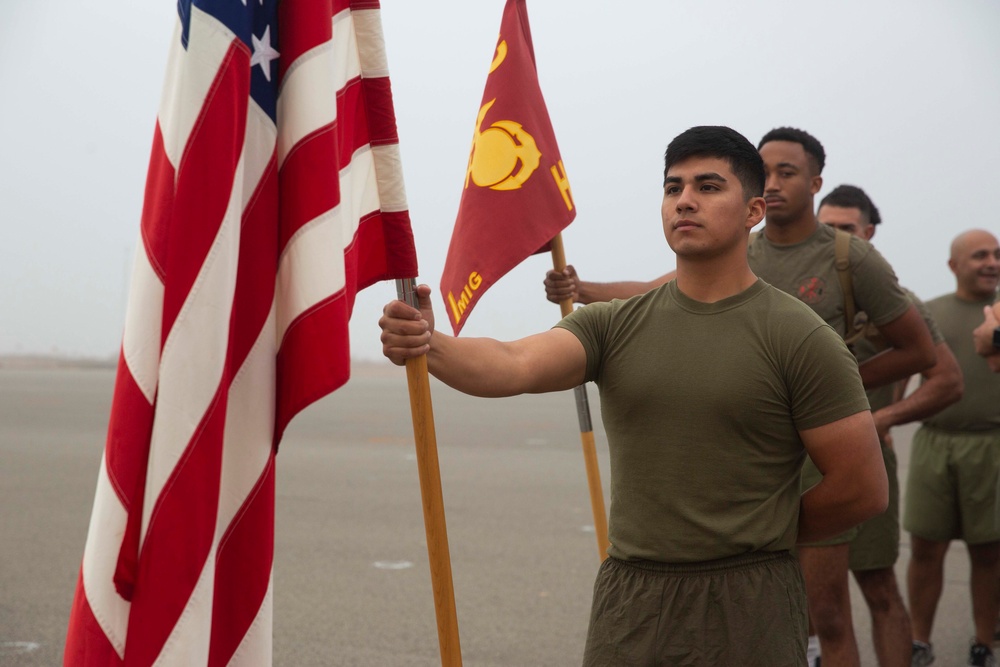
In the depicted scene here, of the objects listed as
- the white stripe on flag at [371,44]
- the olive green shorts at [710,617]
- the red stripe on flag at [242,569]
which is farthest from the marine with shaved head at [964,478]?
the white stripe on flag at [371,44]

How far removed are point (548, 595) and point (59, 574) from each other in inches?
133

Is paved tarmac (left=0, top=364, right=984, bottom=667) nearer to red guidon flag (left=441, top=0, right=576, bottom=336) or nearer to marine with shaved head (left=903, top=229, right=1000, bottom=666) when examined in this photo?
marine with shaved head (left=903, top=229, right=1000, bottom=666)

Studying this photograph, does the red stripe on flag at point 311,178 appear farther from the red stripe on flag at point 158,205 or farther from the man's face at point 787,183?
the man's face at point 787,183

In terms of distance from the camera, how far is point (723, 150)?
326 centimetres

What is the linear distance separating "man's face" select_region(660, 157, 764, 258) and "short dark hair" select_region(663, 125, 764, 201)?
19mm

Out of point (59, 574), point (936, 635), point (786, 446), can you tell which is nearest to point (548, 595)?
point (936, 635)

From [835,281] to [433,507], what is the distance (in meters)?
2.28

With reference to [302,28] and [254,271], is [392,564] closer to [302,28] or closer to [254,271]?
[254,271]

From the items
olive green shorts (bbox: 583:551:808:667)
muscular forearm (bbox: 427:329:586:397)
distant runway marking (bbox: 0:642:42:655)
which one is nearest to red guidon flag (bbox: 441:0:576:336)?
muscular forearm (bbox: 427:329:586:397)

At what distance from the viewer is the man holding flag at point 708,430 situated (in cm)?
303

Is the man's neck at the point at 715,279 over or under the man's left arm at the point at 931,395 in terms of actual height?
over

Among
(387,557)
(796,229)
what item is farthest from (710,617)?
(387,557)

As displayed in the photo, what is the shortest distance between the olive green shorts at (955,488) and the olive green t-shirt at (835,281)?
2.16 meters

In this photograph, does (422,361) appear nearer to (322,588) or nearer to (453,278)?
(453,278)
